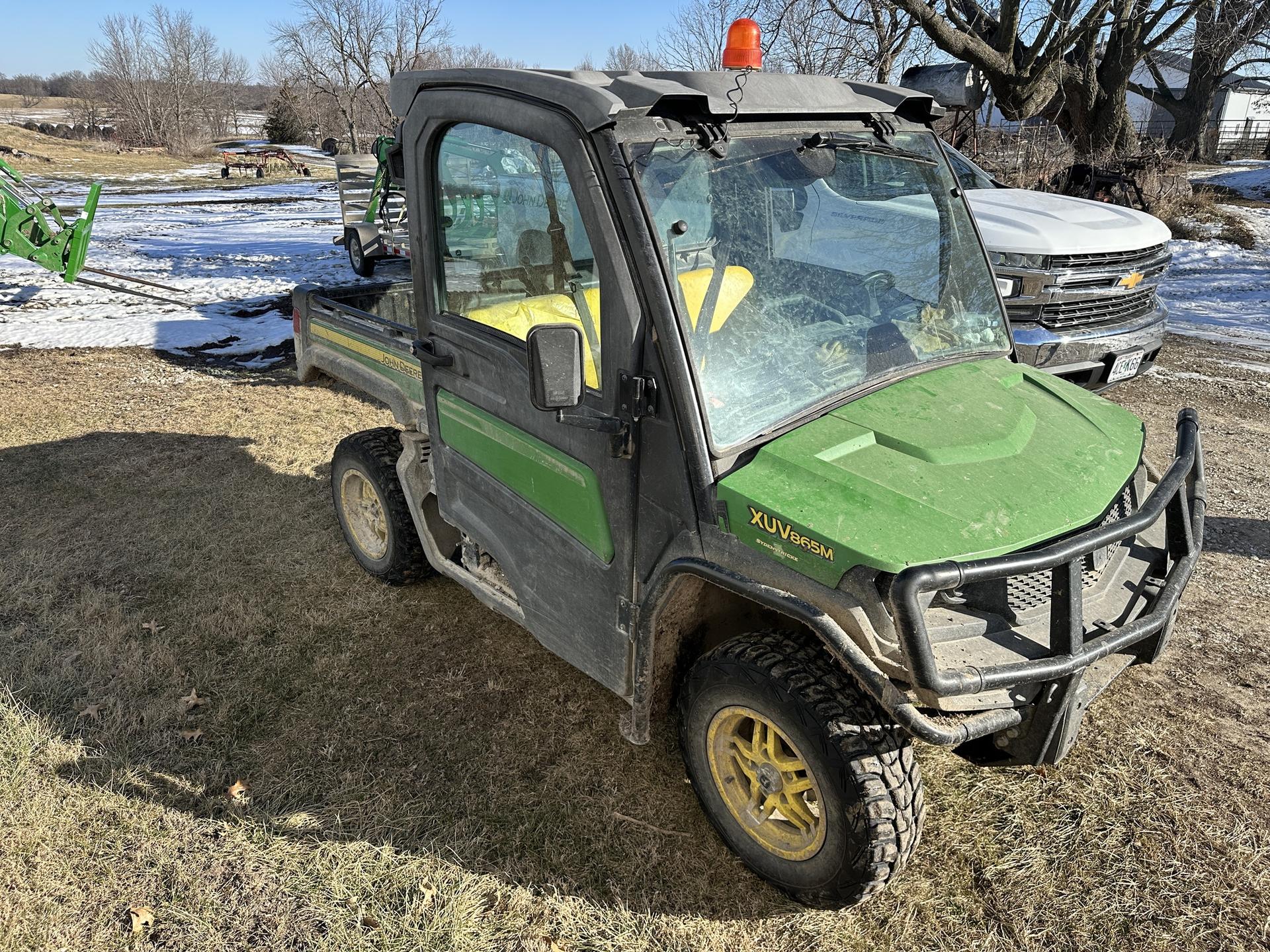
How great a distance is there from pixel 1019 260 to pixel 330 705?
5490 millimetres

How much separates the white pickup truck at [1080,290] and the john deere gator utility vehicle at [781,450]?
3243 millimetres

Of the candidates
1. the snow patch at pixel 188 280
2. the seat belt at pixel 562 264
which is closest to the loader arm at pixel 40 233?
the snow patch at pixel 188 280

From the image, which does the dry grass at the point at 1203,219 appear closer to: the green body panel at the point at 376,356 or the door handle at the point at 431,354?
the green body panel at the point at 376,356

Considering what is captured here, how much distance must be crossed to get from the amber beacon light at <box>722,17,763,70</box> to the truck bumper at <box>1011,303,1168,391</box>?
3.82 meters

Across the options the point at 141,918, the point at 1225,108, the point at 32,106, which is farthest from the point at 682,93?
the point at 32,106

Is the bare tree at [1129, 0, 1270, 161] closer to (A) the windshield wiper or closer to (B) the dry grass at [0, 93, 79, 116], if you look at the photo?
(A) the windshield wiper

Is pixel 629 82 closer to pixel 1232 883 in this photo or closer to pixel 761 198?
pixel 761 198

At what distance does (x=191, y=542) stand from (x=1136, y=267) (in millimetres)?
6899

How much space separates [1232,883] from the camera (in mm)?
2746

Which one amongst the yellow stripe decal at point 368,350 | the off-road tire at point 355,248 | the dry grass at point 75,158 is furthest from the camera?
the dry grass at point 75,158

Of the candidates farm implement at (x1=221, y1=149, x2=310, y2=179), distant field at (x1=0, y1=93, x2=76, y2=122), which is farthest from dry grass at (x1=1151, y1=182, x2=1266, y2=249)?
distant field at (x1=0, y1=93, x2=76, y2=122)

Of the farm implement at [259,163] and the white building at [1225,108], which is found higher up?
the white building at [1225,108]

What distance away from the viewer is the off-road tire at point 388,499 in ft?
13.4

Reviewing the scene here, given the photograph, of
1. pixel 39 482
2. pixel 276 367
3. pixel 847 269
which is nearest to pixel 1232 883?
pixel 847 269
